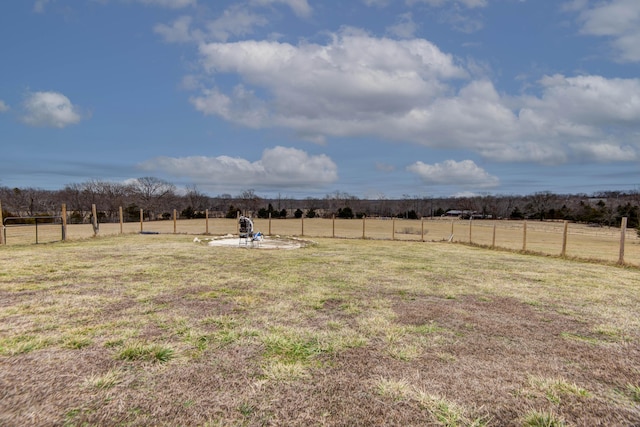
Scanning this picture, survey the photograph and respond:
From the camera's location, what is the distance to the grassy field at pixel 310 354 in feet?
7.30

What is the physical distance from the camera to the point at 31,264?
25.5 ft

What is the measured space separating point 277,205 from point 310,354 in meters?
65.9

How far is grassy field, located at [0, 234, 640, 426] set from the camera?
222cm

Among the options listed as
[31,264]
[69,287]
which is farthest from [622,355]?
[31,264]

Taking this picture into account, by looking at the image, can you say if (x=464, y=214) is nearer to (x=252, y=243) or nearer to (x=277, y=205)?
(x=277, y=205)

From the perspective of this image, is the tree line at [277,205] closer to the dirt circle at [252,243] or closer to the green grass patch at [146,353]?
the dirt circle at [252,243]

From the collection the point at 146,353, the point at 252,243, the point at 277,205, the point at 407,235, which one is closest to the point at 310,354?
the point at 146,353

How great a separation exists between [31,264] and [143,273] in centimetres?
296

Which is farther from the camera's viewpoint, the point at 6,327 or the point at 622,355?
the point at 6,327

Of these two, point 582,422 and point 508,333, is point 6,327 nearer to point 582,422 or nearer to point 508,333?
point 582,422

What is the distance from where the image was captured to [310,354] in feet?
10.2

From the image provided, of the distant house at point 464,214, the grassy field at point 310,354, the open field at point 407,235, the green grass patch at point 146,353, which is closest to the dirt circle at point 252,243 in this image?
the open field at point 407,235

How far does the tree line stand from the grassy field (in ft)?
103

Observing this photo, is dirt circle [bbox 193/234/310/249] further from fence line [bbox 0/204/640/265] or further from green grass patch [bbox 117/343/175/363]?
green grass patch [bbox 117/343/175/363]
